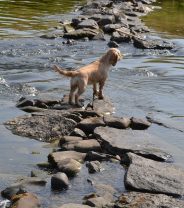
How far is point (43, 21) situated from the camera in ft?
87.1

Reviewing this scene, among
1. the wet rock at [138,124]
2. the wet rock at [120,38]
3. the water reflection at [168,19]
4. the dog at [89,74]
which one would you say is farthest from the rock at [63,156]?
the water reflection at [168,19]

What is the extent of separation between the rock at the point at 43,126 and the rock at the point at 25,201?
108 inches

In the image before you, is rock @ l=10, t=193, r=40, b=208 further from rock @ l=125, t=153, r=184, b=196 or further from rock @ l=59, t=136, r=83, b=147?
rock @ l=59, t=136, r=83, b=147

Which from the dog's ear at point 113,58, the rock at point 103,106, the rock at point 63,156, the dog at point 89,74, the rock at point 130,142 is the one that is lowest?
the rock at point 103,106

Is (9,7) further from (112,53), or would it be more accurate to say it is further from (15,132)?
(15,132)

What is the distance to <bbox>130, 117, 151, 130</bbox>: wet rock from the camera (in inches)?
444

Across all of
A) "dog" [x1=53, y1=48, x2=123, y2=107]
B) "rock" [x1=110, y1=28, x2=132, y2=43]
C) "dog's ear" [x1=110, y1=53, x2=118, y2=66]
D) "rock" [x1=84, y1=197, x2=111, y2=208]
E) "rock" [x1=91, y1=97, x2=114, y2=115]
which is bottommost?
"rock" [x1=110, y1=28, x2=132, y2=43]

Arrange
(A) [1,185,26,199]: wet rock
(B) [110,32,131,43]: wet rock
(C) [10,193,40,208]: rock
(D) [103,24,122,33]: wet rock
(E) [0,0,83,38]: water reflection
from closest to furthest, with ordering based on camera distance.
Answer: (C) [10,193,40,208]: rock → (A) [1,185,26,199]: wet rock → (B) [110,32,131,43]: wet rock → (E) [0,0,83,38]: water reflection → (D) [103,24,122,33]: wet rock

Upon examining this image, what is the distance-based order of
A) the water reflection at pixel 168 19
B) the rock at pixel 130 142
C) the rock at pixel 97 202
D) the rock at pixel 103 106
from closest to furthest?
the rock at pixel 97 202 → the rock at pixel 130 142 → the rock at pixel 103 106 → the water reflection at pixel 168 19

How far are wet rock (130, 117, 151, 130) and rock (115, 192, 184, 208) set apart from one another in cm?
332

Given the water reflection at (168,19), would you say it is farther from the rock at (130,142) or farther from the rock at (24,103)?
the rock at (130,142)

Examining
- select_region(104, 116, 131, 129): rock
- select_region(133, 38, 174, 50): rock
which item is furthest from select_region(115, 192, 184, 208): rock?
select_region(133, 38, 174, 50): rock

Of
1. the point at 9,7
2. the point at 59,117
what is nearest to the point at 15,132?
the point at 59,117

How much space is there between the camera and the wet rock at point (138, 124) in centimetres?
1128
